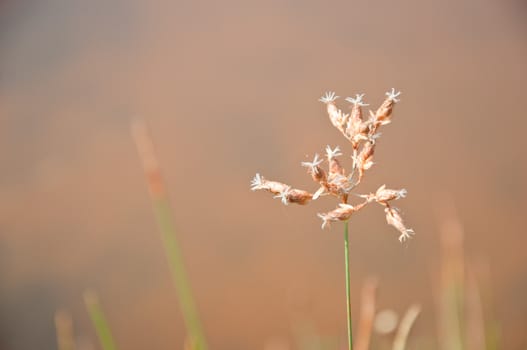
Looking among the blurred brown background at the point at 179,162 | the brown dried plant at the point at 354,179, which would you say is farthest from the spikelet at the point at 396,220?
the blurred brown background at the point at 179,162

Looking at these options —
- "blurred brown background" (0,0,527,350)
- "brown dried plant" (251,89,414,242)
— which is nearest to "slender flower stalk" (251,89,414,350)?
"brown dried plant" (251,89,414,242)

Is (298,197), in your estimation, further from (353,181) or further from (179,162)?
(179,162)

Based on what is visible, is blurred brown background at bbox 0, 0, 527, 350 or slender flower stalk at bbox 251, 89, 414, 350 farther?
blurred brown background at bbox 0, 0, 527, 350

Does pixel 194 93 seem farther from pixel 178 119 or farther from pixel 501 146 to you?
pixel 501 146

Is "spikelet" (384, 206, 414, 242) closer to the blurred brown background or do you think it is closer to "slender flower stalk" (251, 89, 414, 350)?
"slender flower stalk" (251, 89, 414, 350)

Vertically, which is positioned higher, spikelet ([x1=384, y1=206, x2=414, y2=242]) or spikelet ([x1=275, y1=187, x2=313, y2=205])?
spikelet ([x1=275, y1=187, x2=313, y2=205])

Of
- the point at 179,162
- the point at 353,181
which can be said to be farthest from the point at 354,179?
the point at 179,162

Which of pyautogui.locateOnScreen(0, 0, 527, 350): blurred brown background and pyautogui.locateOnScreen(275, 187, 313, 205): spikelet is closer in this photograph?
pyautogui.locateOnScreen(275, 187, 313, 205): spikelet

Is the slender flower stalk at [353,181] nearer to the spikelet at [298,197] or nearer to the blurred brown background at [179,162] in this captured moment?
the spikelet at [298,197]
